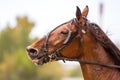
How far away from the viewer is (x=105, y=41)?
8.71 m

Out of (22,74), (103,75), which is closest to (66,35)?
(103,75)

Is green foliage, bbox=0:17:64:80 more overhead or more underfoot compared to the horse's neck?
more underfoot

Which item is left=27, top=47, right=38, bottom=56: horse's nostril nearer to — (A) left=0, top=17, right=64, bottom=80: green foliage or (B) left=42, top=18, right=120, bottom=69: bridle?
(B) left=42, top=18, right=120, bottom=69: bridle

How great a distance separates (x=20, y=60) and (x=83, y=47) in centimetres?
4570

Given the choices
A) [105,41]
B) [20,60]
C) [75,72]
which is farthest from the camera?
[75,72]

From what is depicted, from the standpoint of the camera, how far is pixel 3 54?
59.4 m

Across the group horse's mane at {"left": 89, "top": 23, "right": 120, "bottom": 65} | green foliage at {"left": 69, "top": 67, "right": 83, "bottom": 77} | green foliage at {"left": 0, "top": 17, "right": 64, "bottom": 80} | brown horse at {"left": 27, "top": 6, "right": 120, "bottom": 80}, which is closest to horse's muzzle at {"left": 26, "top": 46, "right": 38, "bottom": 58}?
brown horse at {"left": 27, "top": 6, "right": 120, "bottom": 80}

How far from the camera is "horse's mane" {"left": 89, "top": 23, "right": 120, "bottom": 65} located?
8711mm

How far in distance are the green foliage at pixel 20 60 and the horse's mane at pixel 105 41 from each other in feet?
133

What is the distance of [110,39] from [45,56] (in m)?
0.94

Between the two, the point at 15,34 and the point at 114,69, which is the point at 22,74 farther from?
the point at 114,69

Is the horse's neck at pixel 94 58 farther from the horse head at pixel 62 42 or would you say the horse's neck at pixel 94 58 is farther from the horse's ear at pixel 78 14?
the horse's ear at pixel 78 14

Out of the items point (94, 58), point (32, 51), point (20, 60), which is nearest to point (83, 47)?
point (94, 58)

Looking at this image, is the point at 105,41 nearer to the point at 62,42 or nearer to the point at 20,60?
the point at 62,42
